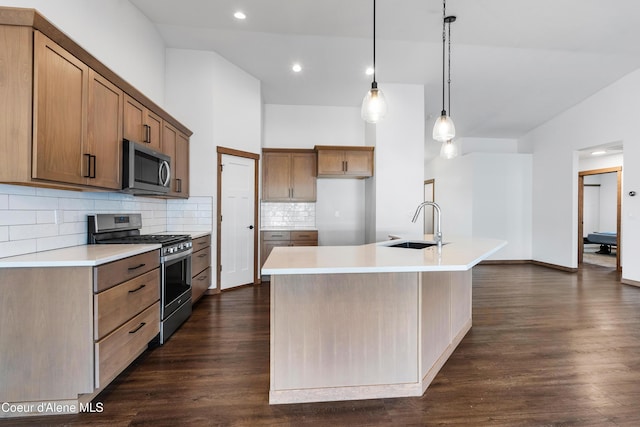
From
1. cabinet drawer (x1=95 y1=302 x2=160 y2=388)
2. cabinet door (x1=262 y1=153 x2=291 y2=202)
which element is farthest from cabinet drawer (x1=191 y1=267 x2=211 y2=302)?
cabinet door (x1=262 y1=153 x2=291 y2=202)

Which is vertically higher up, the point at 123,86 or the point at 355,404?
the point at 123,86

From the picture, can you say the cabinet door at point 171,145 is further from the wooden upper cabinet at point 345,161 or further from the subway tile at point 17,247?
the wooden upper cabinet at point 345,161

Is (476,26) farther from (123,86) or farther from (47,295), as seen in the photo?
(47,295)

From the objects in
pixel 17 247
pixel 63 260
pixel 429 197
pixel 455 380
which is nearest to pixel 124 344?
pixel 63 260

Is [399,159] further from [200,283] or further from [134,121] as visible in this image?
[134,121]

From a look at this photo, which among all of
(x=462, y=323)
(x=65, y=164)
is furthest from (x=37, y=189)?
(x=462, y=323)

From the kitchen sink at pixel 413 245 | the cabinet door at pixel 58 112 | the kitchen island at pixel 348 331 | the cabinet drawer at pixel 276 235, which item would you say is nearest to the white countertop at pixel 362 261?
the kitchen island at pixel 348 331

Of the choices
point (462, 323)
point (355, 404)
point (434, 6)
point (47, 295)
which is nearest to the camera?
point (47, 295)

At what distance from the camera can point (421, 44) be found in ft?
13.3

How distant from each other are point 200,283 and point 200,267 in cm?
19

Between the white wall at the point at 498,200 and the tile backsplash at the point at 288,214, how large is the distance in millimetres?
3290

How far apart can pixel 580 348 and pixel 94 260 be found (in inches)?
145

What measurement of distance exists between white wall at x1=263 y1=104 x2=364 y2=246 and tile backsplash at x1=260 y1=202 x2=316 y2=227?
174 millimetres

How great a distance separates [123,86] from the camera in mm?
2541
